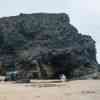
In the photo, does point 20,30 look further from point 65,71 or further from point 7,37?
point 65,71

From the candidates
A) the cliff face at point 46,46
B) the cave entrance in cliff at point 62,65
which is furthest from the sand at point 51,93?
the cave entrance in cliff at point 62,65

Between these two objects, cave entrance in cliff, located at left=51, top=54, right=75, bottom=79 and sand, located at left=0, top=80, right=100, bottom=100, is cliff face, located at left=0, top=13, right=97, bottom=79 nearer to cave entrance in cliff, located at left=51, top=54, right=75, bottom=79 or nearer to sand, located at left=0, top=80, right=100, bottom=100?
cave entrance in cliff, located at left=51, top=54, right=75, bottom=79

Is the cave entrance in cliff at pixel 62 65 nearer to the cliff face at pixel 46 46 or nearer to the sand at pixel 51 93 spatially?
the cliff face at pixel 46 46

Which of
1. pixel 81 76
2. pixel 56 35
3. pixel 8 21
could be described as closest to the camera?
pixel 81 76

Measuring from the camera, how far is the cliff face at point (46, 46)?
60.5m

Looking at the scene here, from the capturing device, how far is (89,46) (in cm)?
6588

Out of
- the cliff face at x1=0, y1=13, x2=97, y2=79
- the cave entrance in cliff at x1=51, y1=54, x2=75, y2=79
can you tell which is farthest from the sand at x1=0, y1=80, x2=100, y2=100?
the cave entrance in cliff at x1=51, y1=54, x2=75, y2=79

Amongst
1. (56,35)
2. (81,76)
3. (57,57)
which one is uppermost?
(56,35)

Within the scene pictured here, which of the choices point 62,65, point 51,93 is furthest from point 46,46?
point 51,93

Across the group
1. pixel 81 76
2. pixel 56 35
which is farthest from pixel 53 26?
pixel 81 76

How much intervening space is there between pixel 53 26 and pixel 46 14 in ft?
11.8

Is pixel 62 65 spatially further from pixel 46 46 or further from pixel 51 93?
pixel 51 93

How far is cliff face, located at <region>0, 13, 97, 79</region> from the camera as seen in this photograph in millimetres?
60500

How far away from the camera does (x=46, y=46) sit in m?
62.4
